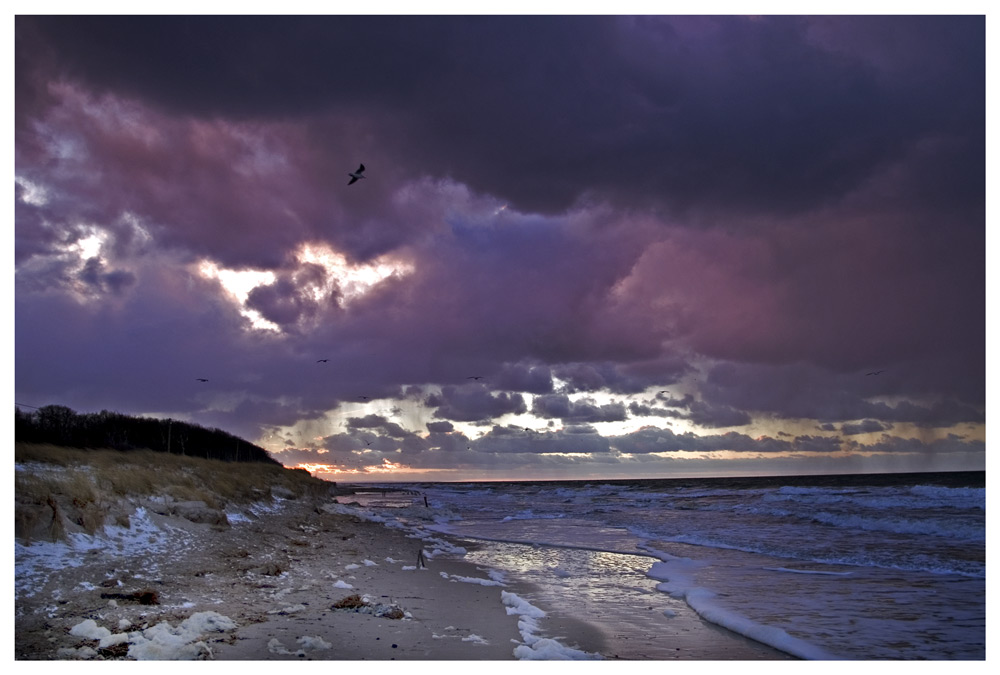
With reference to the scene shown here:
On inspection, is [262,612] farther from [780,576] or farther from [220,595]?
[780,576]

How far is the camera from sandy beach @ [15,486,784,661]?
750 centimetres

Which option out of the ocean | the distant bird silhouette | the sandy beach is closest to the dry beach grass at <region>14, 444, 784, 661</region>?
the sandy beach

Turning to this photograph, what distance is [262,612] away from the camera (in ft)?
30.2

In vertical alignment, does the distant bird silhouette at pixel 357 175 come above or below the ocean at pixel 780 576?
above

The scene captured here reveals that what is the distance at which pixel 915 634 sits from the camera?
957 centimetres

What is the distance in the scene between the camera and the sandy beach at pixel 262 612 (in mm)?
7500

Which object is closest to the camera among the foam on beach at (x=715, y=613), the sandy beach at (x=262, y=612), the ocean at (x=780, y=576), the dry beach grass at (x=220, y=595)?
the sandy beach at (x=262, y=612)

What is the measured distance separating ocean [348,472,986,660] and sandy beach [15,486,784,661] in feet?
2.30

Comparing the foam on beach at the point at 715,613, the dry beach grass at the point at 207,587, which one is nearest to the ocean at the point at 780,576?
the foam on beach at the point at 715,613

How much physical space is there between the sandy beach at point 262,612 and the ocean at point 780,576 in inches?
27.6

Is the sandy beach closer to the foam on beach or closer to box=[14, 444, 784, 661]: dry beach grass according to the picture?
box=[14, 444, 784, 661]: dry beach grass

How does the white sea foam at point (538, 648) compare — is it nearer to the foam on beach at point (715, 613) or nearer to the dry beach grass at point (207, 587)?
the dry beach grass at point (207, 587)

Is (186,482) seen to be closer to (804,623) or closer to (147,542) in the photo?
(147,542)

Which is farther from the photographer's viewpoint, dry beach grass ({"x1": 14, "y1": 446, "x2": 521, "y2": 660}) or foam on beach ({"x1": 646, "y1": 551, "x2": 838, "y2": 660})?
foam on beach ({"x1": 646, "y1": 551, "x2": 838, "y2": 660})
